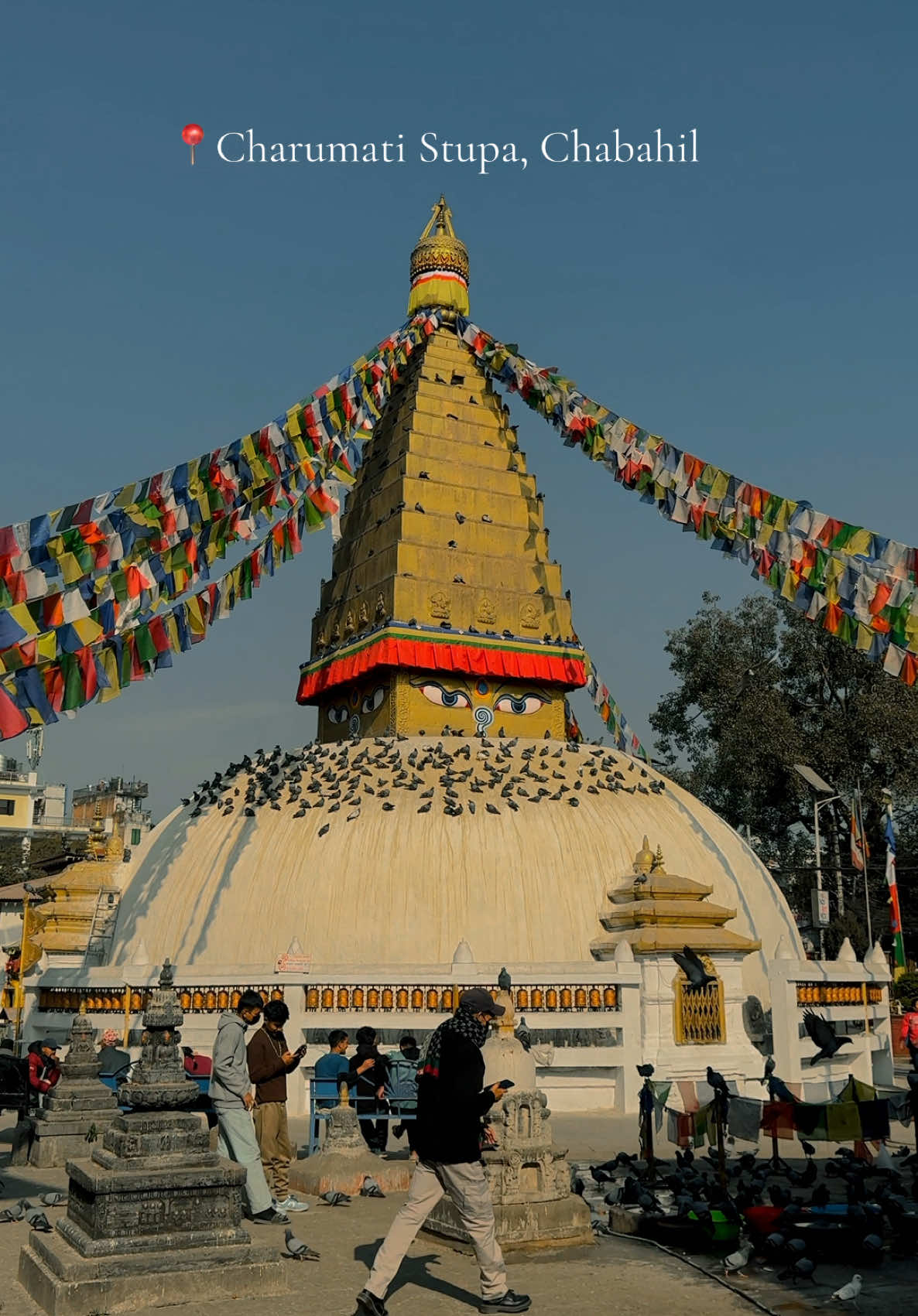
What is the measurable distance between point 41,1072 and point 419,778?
357 inches

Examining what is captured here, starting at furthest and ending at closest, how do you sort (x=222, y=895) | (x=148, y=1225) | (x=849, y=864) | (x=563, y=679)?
(x=849, y=864) < (x=563, y=679) < (x=222, y=895) < (x=148, y=1225)

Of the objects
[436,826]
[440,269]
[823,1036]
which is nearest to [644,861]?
[436,826]

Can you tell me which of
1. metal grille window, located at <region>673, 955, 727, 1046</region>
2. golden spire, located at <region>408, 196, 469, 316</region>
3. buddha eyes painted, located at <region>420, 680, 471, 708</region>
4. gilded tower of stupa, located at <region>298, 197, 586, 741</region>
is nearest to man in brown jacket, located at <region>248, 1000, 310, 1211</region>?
metal grille window, located at <region>673, 955, 727, 1046</region>

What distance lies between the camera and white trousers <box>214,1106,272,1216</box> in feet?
A: 30.3

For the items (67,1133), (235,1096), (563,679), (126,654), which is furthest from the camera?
(563,679)

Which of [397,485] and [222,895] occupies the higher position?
[397,485]

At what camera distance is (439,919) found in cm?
1955

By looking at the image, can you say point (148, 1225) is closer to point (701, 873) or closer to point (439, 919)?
point (439, 919)

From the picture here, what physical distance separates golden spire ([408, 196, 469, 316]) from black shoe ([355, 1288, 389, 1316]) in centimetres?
2832

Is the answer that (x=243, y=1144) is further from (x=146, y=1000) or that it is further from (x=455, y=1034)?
(x=146, y=1000)

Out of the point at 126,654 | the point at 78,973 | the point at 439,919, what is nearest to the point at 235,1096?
the point at 126,654

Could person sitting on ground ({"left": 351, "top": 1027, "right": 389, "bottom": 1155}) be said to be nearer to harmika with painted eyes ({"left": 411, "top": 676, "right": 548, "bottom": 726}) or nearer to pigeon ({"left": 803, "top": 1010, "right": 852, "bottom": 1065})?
pigeon ({"left": 803, "top": 1010, "right": 852, "bottom": 1065})

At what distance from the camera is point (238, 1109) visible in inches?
366

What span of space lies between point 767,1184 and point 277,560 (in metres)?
15.2
